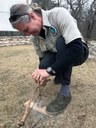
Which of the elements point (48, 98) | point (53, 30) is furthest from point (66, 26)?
point (48, 98)

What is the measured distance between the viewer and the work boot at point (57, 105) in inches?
81.7

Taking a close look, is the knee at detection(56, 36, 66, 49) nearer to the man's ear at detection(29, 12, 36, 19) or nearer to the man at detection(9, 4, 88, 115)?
the man at detection(9, 4, 88, 115)

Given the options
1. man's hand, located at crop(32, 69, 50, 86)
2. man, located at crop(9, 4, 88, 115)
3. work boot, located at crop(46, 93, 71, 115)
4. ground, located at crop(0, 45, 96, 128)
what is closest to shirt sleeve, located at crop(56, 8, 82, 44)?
man, located at crop(9, 4, 88, 115)

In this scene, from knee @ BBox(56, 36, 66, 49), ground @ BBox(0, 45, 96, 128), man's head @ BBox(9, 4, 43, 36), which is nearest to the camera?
man's head @ BBox(9, 4, 43, 36)

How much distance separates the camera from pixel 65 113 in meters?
2.13

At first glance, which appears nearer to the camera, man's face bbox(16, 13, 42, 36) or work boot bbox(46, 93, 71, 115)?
man's face bbox(16, 13, 42, 36)

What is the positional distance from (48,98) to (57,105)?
0.27 m

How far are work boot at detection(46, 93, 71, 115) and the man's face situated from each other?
0.58 metres

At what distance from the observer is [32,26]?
1.78m

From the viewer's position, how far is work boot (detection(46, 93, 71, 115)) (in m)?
2.08

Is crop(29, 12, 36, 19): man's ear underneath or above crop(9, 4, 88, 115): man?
above

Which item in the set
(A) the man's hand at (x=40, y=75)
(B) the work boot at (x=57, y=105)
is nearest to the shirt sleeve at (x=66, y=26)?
(A) the man's hand at (x=40, y=75)

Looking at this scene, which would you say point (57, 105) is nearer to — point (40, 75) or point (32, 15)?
point (40, 75)

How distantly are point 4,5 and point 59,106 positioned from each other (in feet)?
24.5
